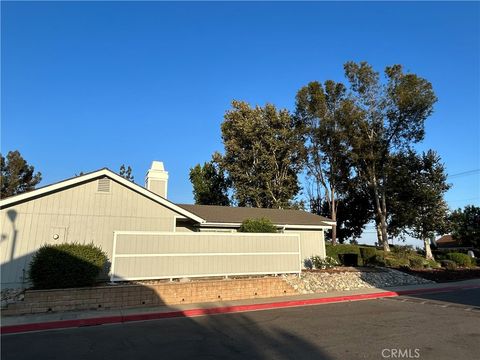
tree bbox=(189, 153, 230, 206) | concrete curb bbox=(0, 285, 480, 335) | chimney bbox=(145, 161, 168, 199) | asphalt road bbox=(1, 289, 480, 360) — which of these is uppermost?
tree bbox=(189, 153, 230, 206)

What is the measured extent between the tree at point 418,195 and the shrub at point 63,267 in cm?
3033

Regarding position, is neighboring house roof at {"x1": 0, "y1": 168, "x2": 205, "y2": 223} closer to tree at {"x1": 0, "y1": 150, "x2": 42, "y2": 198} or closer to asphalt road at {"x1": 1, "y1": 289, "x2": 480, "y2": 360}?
asphalt road at {"x1": 1, "y1": 289, "x2": 480, "y2": 360}

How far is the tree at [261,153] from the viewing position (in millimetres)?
39250

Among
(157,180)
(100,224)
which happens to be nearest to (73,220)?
(100,224)

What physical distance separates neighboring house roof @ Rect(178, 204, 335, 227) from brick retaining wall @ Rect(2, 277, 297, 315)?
646 cm

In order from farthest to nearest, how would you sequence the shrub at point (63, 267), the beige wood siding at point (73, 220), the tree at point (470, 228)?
the tree at point (470, 228), the beige wood siding at point (73, 220), the shrub at point (63, 267)

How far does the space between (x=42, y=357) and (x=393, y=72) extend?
3713 cm

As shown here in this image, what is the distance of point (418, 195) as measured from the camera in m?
35.0

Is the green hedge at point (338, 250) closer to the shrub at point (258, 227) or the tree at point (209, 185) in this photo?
the shrub at point (258, 227)

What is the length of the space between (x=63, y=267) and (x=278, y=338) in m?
7.21

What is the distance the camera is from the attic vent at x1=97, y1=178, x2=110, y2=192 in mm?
16422

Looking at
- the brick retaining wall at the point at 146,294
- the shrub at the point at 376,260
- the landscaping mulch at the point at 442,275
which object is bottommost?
the brick retaining wall at the point at 146,294

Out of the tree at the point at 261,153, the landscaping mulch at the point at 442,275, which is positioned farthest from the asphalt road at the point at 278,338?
the tree at the point at 261,153

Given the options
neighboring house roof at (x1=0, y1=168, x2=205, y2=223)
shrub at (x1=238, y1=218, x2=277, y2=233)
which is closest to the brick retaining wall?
shrub at (x1=238, y1=218, x2=277, y2=233)
